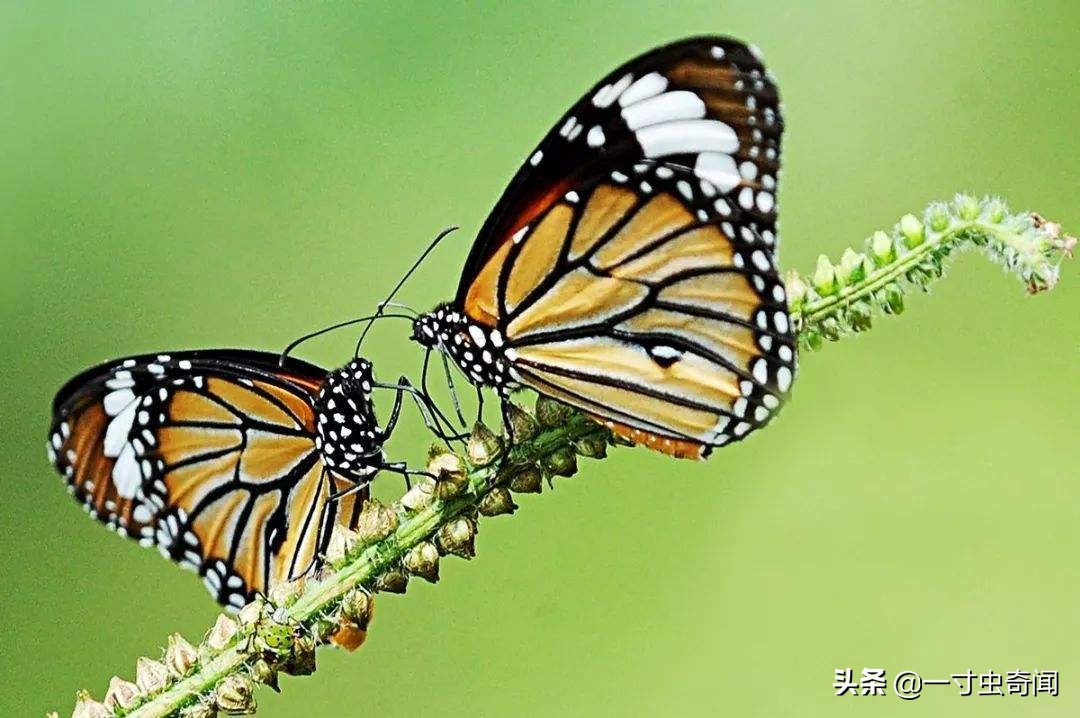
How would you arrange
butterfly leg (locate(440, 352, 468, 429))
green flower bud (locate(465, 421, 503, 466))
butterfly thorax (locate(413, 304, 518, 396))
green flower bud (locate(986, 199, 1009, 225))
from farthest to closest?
1. butterfly thorax (locate(413, 304, 518, 396))
2. butterfly leg (locate(440, 352, 468, 429))
3. green flower bud (locate(465, 421, 503, 466))
4. green flower bud (locate(986, 199, 1009, 225))

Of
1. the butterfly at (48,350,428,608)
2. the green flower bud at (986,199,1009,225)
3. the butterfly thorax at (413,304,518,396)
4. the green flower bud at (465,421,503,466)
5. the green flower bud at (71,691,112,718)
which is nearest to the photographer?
the green flower bud at (71,691,112,718)

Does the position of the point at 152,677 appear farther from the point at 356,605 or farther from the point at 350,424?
the point at 350,424

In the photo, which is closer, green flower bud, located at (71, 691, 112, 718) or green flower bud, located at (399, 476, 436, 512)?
green flower bud, located at (71, 691, 112, 718)

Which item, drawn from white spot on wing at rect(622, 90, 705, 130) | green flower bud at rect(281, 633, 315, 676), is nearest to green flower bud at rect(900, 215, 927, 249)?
white spot on wing at rect(622, 90, 705, 130)

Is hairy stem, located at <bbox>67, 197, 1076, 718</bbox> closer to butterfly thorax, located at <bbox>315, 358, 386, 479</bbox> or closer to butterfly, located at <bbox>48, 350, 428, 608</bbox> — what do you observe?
butterfly thorax, located at <bbox>315, 358, 386, 479</bbox>

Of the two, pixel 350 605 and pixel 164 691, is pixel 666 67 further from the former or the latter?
pixel 164 691

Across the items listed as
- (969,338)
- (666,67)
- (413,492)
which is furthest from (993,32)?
(413,492)
